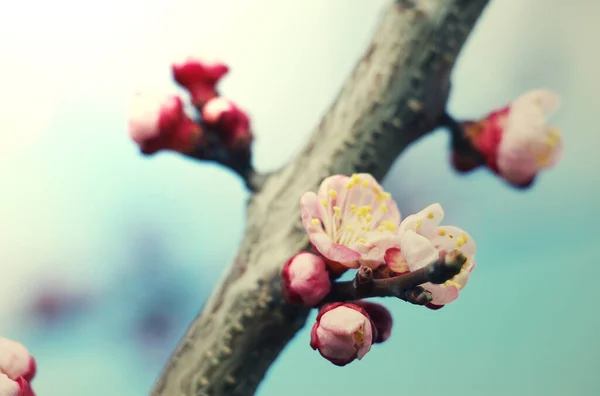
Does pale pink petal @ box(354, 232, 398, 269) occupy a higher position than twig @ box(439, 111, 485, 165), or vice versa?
twig @ box(439, 111, 485, 165)

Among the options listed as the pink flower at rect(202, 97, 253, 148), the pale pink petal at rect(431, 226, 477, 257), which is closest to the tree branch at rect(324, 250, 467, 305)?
the pale pink petal at rect(431, 226, 477, 257)

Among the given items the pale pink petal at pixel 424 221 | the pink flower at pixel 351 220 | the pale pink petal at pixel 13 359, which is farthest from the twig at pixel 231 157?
the pale pink petal at pixel 13 359

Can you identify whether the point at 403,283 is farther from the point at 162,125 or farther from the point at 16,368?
the point at 16,368

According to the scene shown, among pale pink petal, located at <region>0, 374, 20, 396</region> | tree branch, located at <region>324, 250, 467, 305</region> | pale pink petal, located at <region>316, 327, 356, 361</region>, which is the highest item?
tree branch, located at <region>324, 250, 467, 305</region>

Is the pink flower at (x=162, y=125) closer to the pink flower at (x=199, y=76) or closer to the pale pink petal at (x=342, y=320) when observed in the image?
the pink flower at (x=199, y=76)

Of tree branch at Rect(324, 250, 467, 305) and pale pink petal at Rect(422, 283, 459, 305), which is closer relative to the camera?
tree branch at Rect(324, 250, 467, 305)

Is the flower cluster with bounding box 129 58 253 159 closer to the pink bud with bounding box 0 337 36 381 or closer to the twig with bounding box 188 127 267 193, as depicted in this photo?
the twig with bounding box 188 127 267 193

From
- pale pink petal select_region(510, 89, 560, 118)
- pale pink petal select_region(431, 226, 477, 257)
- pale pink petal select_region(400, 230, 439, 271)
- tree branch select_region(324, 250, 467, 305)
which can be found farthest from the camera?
pale pink petal select_region(510, 89, 560, 118)

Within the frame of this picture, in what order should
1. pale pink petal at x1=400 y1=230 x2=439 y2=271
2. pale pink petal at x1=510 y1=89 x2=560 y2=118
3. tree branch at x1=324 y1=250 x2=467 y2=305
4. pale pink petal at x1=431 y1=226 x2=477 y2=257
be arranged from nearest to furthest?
tree branch at x1=324 y1=250 x2=467 y2=305, pale pink petal at x1=400 y1=230 x2=439 y2=271, pale pink petal at x1=431 y1=226 x2=477 y2=257, pale pink petal at x1=510 y1=89 x2=560 y2=118
